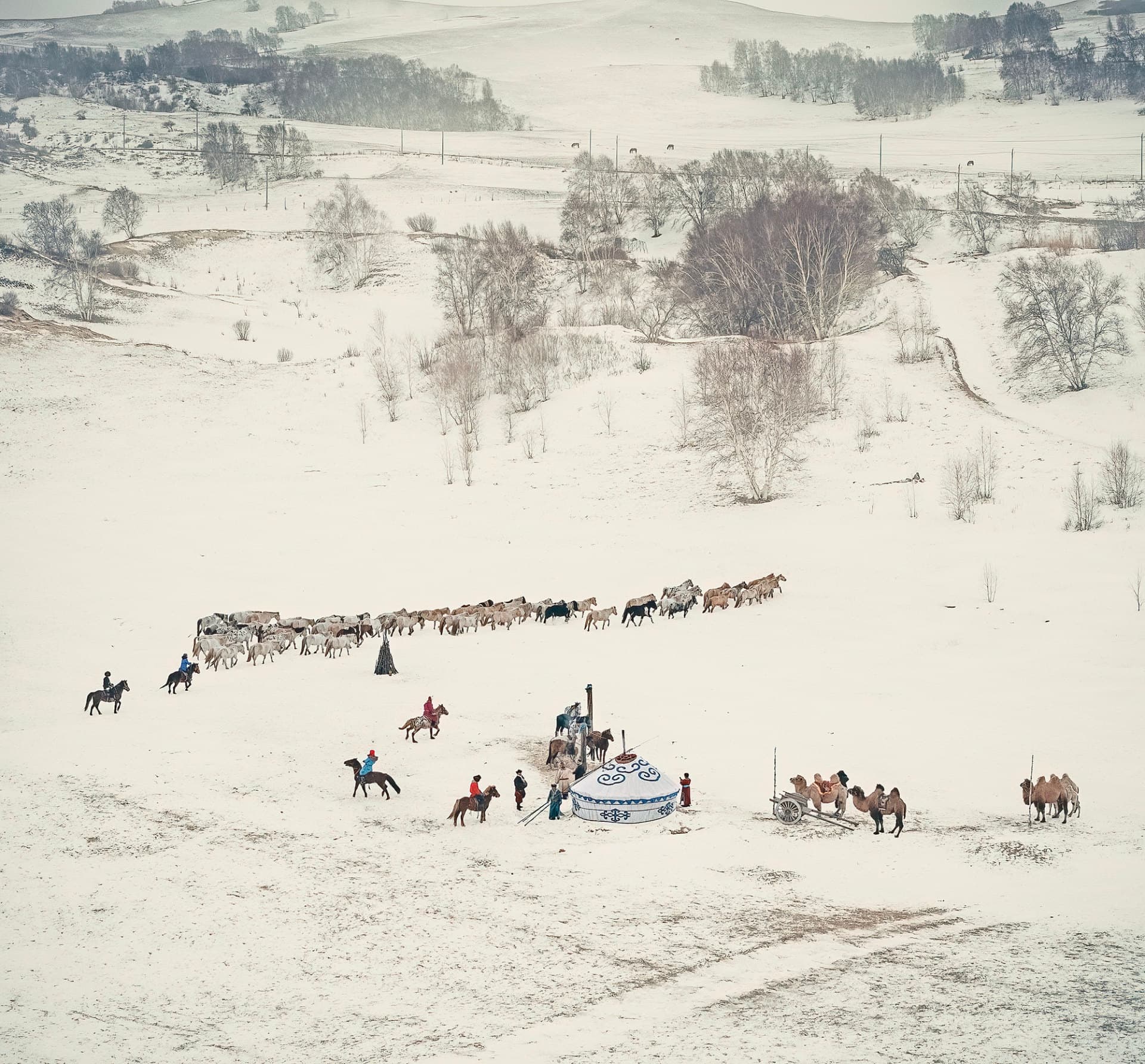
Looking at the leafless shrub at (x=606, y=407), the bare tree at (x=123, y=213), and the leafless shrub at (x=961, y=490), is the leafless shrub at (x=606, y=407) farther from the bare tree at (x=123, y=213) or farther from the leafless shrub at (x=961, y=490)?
the bare tree at (x=123, y=213)

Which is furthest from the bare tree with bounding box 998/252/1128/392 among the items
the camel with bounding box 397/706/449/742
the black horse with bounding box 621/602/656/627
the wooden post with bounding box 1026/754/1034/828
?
the camel with bounding box 397/706/449/742

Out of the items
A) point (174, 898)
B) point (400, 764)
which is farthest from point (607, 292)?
point (174, 898)

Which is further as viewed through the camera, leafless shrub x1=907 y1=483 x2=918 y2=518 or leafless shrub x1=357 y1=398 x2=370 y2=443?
leafless shrub x1=357 y1=398 x2=370 y2=443

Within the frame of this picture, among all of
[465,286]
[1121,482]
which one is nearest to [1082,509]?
[1121,482]

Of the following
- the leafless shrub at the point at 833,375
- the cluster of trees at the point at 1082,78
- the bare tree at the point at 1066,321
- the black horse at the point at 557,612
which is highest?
the cluster of trees at the point at 1082,78

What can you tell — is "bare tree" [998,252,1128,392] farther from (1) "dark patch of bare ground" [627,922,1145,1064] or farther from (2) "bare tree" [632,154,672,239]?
(1) "dark patch of bare ground" [627,922,1145,1064]

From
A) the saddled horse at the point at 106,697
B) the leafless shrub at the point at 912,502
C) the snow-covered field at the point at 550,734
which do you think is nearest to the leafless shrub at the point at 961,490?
the snow-covered field at the point at 550,734
